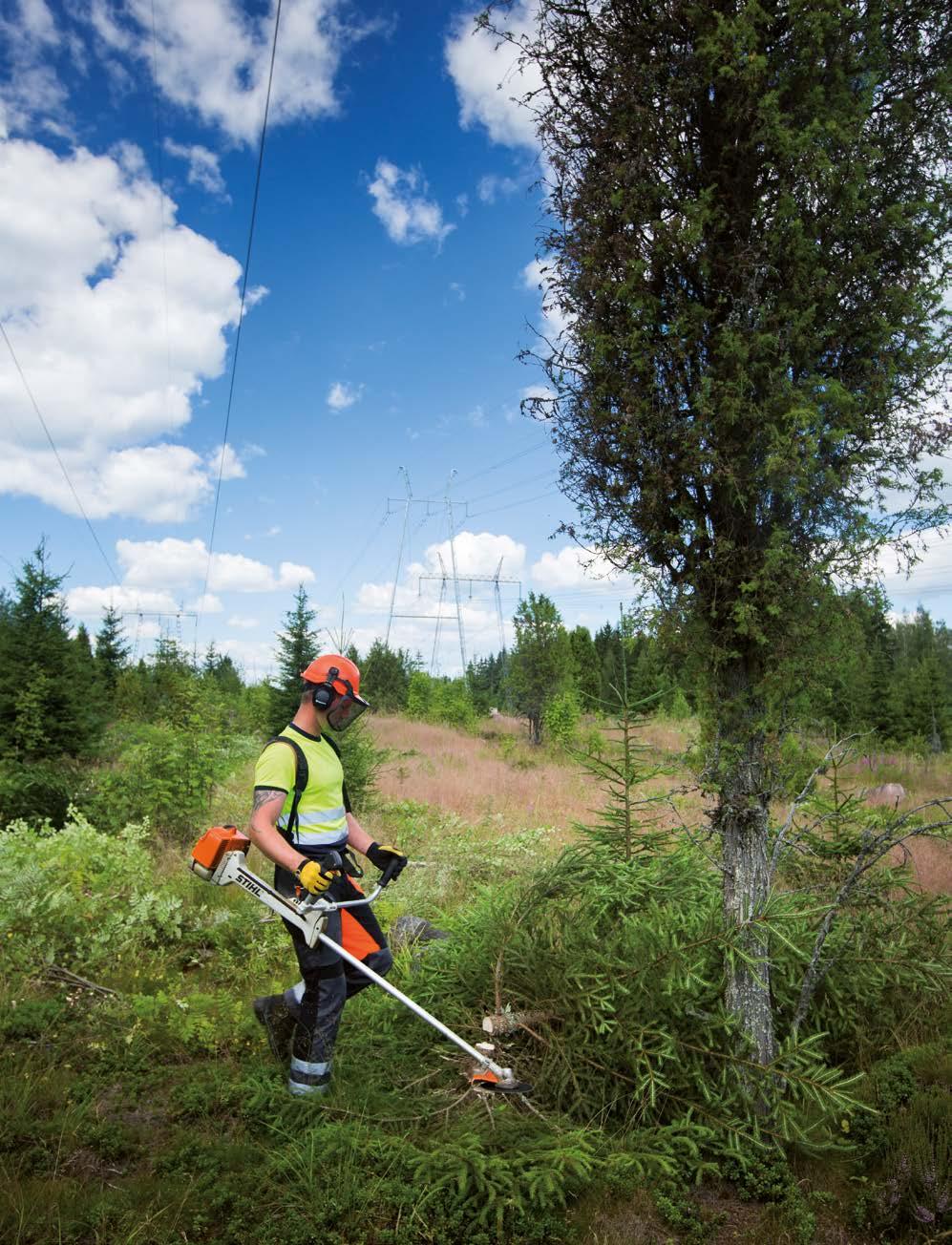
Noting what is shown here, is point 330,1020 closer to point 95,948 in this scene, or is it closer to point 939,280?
point 95,948

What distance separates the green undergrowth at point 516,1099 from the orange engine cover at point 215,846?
129 centimetres

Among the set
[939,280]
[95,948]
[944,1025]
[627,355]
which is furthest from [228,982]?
[939,280]

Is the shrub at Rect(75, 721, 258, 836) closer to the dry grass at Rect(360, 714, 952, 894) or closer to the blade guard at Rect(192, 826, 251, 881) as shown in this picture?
the dry grass at Rect(360, 714, 952, 894)

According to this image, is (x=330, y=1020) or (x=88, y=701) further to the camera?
(x=88, y=701)

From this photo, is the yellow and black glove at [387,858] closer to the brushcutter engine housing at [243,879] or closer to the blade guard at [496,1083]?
the brushcutter engine housing at [243,879]

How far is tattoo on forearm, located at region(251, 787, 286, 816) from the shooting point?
4234 mm

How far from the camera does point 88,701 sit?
13906 mm

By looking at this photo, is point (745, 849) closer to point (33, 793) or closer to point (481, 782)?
point (33, 793)

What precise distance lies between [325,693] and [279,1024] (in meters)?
2.17

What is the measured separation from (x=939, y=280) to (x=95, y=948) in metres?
7.76

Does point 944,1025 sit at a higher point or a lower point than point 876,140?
lower

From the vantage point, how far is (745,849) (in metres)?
4.36

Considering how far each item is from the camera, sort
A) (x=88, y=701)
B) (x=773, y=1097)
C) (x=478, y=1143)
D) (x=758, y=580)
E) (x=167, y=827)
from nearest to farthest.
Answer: (x=478, y=1143) → (x=773, y=1097) → (x=758, y=580) → (x=167, y=827) → (x=88, y=701)

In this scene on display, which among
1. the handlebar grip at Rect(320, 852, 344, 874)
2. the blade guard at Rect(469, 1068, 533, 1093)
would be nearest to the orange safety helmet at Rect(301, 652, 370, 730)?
the handlebar grip at Rect(320, 852, 344, 874)
